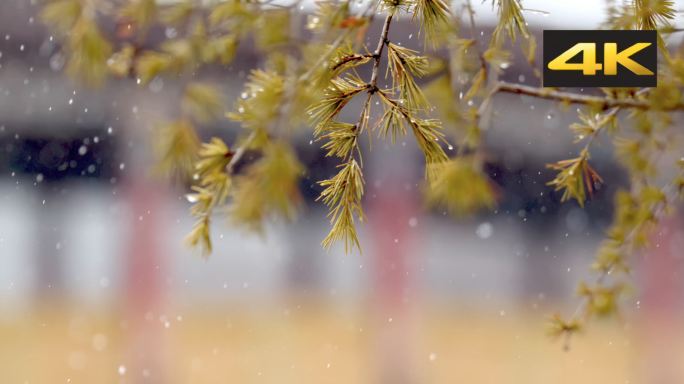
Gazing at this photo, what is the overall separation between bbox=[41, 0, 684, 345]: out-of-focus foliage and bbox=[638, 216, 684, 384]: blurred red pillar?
2.39 m

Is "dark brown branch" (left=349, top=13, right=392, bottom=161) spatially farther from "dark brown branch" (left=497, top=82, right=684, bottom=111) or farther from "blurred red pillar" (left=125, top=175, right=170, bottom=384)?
"blurred red pillar" (left=125, top=175, right=170, bottom=384)

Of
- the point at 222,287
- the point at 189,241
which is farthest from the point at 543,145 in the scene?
the point at 189,241

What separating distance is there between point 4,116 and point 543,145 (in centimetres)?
265

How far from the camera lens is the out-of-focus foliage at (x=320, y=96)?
31 cm

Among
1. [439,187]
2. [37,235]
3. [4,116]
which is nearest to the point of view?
[439,187]

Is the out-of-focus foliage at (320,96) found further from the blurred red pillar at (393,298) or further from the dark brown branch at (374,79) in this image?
the blurred red pillar at (393,298)

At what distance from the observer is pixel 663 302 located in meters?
2.53

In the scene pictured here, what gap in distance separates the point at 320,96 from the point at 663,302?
2.81 metres

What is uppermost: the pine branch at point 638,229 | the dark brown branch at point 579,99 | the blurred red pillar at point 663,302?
the dark brown branch at point 579,99

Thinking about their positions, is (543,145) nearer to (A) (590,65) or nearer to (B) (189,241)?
(A) (590,65)

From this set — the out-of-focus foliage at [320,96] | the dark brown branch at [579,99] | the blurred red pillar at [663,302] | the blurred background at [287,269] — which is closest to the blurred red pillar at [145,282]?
the blurred background at [287,269]

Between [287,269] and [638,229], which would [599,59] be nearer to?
[638,229]

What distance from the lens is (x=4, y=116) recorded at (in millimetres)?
2162

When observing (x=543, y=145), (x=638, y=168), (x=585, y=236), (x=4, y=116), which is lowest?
(x=585, y=236)
